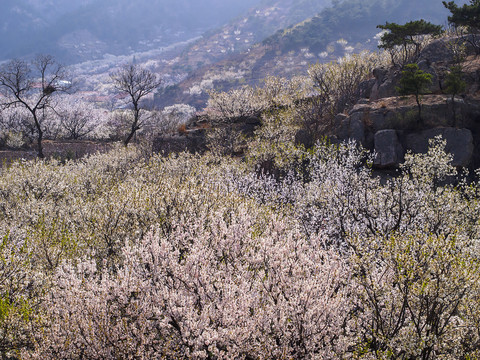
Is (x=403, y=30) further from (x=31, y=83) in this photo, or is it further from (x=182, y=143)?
(x=31, y=83)

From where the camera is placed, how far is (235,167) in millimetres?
26328

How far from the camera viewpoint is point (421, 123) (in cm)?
2497

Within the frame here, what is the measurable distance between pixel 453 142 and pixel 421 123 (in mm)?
2698

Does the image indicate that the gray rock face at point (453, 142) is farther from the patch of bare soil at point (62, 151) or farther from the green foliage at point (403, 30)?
the patch of bare soil at point (62, 151)

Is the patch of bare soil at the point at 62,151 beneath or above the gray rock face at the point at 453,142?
above

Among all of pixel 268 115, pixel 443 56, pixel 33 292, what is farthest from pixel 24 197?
pixel 443 56

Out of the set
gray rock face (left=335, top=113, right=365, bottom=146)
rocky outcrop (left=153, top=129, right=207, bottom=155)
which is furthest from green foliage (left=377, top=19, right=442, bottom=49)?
rocky outcrop (left=153, top=129, right=207, bottom=155)

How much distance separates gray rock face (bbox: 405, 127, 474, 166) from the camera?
22641 mm

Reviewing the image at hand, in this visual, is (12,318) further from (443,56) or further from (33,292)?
(443,56)

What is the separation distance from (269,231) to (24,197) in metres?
18.2

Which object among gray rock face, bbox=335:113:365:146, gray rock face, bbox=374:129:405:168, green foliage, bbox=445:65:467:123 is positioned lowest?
gray rock face, bbox=374:129:405:168

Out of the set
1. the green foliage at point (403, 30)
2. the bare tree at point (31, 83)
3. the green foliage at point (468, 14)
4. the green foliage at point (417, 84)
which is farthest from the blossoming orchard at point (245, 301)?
the green foliage at point (468, 14)

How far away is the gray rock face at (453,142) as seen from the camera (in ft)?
74.3

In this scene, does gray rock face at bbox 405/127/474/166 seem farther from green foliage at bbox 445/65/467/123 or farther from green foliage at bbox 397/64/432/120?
green foliage at bbox 397/64/432/120
